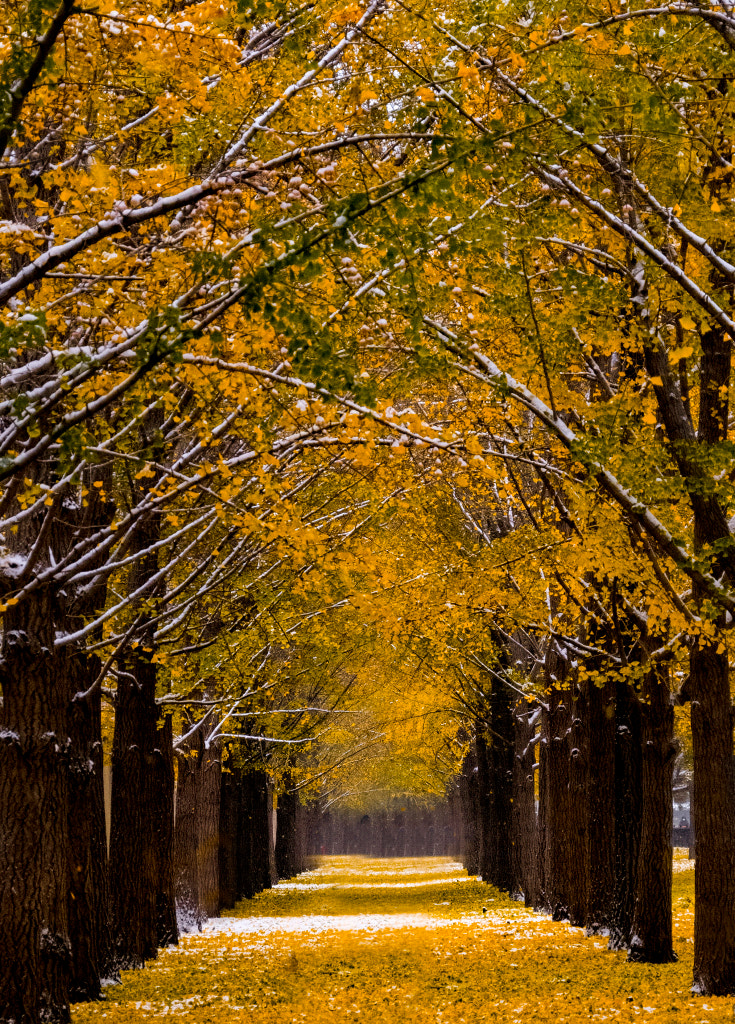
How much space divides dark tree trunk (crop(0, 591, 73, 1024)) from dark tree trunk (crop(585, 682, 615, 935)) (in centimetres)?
874

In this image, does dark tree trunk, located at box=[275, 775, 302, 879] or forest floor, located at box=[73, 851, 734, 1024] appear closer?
forest floor, located at box=[73, 851, 734, 1024]

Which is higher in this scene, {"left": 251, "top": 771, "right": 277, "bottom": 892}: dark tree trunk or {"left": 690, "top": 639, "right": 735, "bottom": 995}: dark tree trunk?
{"left": 690, "top": 639, "right": 735, "bottom": 995}: dark tree trunk

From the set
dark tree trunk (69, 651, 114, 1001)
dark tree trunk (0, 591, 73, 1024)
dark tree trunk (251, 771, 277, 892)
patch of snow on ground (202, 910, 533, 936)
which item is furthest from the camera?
dark tree trunk (251, 771, 277, 892)

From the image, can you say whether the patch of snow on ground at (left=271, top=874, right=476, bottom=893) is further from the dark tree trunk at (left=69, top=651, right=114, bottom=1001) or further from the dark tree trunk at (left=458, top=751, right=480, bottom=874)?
the dark tree trunk at (left=69, top=651, right=114, bottom=1001)

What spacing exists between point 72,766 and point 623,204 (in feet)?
27.2

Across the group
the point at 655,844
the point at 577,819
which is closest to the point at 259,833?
the point at 577,819

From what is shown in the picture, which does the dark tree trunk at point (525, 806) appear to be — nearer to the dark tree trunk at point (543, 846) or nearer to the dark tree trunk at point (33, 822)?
the dark tree trunk at point (543, 846)

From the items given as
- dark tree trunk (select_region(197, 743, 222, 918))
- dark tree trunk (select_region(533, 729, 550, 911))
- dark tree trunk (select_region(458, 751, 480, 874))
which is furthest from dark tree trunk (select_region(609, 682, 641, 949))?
dark tree trunk (select_region(458, 751, 480, 874))

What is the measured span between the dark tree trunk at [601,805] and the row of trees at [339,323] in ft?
2.77

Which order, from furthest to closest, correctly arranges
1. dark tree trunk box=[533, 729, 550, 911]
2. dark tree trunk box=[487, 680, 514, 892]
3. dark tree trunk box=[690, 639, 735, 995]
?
dark tree trunk box=[487, 680, 514, 892]
dark tree trunk box=[533, 729, 550, 911]
dark tree trunk box=[690, 639, 735, 995]

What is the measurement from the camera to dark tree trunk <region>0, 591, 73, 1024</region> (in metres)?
8.66

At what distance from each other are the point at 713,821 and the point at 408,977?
497 cm

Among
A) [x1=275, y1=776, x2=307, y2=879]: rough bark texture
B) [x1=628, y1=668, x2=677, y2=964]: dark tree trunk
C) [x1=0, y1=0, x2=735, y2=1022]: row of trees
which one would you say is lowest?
[x1=275, y1=776, x2=307, y2=879]: rough bark texture

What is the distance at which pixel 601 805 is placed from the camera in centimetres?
1562
